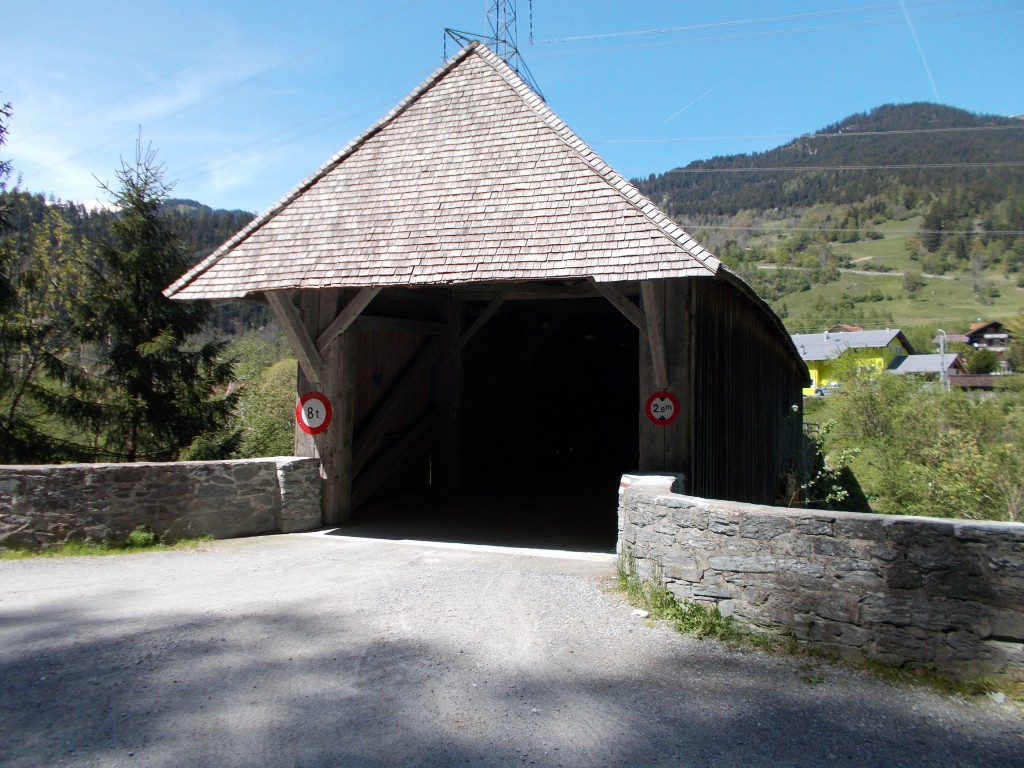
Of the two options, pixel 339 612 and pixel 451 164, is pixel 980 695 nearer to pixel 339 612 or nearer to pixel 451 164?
pixel 339 612

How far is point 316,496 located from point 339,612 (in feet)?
12.4

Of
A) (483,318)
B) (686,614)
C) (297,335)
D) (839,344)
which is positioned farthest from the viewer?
(839,344)

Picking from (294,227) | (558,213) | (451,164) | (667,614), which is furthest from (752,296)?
(294,227)

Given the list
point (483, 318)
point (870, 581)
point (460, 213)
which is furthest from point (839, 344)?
point (870, 581)

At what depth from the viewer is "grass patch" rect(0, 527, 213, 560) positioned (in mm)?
7695

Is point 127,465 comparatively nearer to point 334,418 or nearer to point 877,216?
point 334,418

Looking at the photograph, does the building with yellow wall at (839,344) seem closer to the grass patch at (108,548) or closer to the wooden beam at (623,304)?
the wooden beam at (623,304)

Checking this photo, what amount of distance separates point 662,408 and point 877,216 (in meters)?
125

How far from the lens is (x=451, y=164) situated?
930 centimetres

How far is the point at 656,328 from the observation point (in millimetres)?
7867

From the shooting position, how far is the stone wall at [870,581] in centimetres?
438

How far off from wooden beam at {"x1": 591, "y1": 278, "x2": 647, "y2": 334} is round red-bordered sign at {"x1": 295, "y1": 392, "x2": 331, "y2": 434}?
3817 millimetres

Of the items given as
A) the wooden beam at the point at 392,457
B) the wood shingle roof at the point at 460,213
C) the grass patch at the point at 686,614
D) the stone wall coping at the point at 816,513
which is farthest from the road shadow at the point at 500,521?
the wood shingle roof at the point at 460,213

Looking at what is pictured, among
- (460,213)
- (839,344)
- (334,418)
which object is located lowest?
(334,418)
